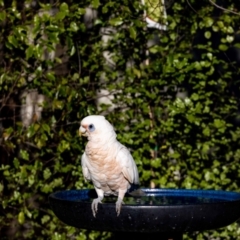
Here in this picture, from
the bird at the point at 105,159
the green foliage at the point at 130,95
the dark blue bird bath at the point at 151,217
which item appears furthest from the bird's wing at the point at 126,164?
the green foliage at the point at 130,95

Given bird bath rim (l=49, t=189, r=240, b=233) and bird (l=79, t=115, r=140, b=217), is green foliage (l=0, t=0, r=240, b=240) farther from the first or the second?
bird bath rim (l=49, t=189, r=240, b=233)

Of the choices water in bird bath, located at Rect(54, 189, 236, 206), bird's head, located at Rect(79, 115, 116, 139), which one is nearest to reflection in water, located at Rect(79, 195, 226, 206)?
water in bird bath, located at Rect(54, 189, 236, 206)

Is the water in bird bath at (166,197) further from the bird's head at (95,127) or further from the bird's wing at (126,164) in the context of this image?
the bird's head at (95,127)

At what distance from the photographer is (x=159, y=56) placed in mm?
5422

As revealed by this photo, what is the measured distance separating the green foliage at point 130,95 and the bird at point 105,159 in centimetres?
124

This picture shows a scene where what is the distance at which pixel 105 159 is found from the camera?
12.4 ft

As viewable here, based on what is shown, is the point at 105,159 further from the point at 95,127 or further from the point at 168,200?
the point at 168,200

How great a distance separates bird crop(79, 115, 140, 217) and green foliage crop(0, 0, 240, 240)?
124 centimetres

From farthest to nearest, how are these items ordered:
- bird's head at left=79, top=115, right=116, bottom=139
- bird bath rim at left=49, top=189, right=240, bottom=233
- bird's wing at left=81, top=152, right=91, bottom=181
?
1. bird's wing at left=81, top=152, right=91, bottom=181
2. bird's head at left=79, top=115, right=116, bottom=139
3. bird bath rim at left=49, top=189, right=240, bottom=233

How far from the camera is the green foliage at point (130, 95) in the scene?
5129 millimetres

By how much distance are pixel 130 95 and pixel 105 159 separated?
5.54 feet

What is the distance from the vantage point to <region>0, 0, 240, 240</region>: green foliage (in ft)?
16.8

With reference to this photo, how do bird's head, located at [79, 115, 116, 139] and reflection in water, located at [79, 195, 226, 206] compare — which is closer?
bird's head, located at [79, 115, 116, 139]

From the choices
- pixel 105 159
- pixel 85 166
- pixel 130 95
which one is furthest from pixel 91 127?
pixel 130 95
